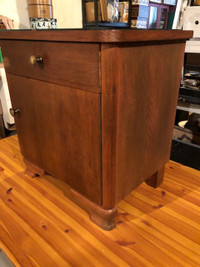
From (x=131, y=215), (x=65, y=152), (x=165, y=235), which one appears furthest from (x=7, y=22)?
(x=165, y=235)

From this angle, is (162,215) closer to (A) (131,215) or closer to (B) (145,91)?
(A) (131,215)

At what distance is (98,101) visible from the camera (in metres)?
0.60

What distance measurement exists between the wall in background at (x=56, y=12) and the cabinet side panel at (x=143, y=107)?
0.86 metres

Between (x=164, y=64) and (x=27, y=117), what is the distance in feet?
1.86

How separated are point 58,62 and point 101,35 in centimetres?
19

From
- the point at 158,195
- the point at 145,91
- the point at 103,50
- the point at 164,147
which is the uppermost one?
the point at 103,50

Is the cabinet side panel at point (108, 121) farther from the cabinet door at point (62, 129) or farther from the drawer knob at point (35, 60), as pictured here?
the drawer knob at point (35, 60)

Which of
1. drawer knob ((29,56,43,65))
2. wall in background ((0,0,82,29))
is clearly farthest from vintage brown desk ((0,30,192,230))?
wall in background ((0,0,82,29))

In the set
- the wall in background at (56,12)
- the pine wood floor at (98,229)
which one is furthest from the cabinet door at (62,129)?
the wall in background at (56,12)

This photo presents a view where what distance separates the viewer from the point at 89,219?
849 mm

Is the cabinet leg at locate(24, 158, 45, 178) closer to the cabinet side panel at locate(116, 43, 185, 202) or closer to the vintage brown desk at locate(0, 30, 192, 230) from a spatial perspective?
the vintage brown desk at locate(0, 30, 192, 230)

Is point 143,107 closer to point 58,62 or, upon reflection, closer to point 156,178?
point 58,62

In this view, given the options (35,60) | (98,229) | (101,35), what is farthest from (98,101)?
(98,229)

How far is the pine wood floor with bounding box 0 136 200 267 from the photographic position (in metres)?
0.70
